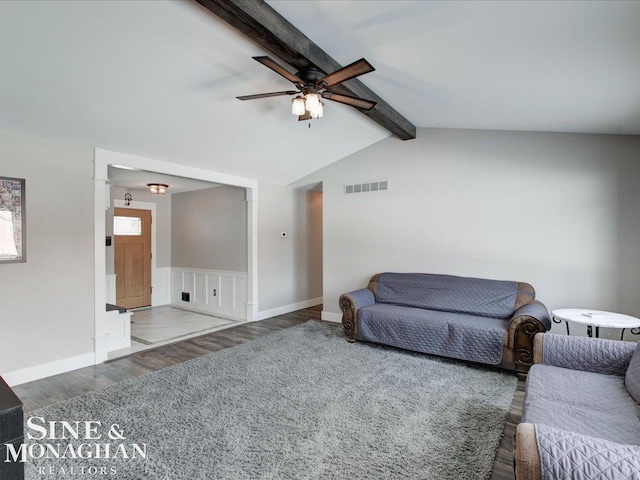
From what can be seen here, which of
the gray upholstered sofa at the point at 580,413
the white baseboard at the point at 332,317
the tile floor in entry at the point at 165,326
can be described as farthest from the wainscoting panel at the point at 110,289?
the gray upholstered sofa at the point at 580,413

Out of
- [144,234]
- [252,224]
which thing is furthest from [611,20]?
[144,234]

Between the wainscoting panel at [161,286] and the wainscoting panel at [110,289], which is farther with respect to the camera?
the wainscoting panel at [161,286]

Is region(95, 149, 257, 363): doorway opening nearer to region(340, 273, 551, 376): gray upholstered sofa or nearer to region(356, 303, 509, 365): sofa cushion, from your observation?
region(340, 273, 551, 376): gray upholstered sofa

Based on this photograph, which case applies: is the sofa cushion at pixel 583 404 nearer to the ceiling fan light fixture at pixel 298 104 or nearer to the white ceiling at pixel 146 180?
the ceiling fan light fixture at pixel 298 104

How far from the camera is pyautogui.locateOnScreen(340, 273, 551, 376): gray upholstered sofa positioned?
10.7 feet

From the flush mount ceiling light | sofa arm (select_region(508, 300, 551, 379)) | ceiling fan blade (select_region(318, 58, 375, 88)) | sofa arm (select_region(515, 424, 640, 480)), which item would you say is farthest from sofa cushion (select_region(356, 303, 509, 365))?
the flush mount ceiling light

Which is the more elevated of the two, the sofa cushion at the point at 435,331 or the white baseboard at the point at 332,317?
the sofa cushion at the point at 435,331

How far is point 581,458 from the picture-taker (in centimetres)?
118

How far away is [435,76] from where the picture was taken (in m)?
2.89

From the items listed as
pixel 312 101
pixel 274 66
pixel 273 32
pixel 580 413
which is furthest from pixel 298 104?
pixel 580 413

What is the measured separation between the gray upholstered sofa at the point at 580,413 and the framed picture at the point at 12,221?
→ 13.4ft

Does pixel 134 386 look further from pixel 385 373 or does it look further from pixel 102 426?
pixel 385 373

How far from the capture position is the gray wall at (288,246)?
566 cm

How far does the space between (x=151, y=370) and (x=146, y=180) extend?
10.5 feet
